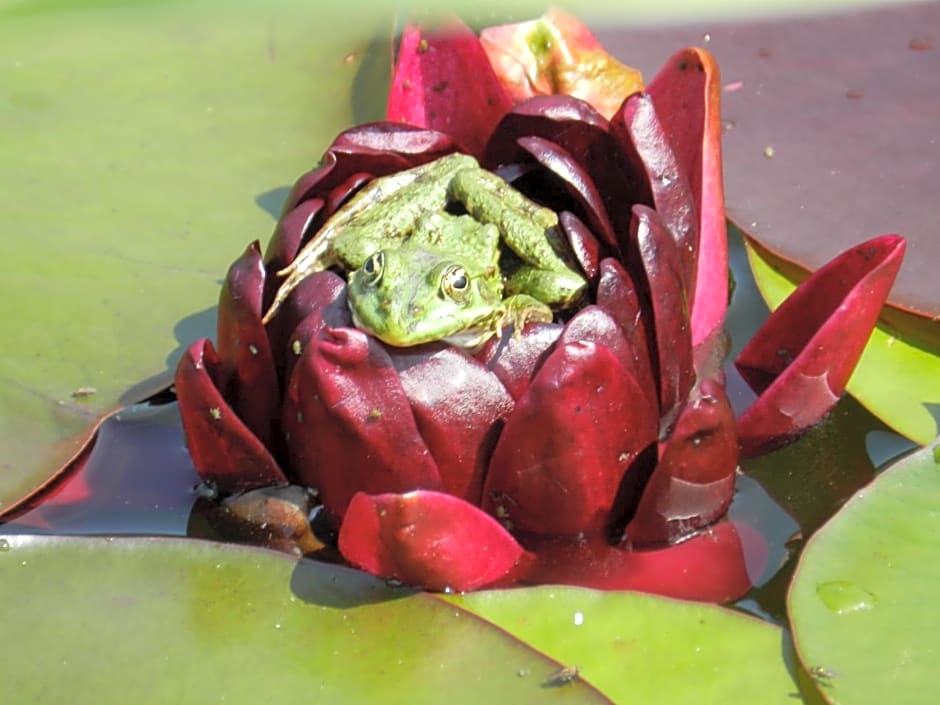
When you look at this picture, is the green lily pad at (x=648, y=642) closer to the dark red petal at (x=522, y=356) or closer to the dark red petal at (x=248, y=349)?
the dark red petal at (x=522, y=356)

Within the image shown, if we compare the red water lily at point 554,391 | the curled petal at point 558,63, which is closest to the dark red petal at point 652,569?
the red water lily at point 554,391

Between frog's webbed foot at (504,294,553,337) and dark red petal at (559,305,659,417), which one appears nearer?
dark red petal at (559,305,659,417)

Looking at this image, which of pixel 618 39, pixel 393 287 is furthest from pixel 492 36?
pixel 393 287

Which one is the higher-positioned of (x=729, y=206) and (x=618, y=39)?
(x=618, y=39)

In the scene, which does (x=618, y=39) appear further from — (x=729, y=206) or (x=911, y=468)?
(x=911, y=468)

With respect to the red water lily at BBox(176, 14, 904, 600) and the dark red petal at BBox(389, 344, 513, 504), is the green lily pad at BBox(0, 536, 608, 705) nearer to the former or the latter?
the red water lily at BBox(176, 14, 904, 600)

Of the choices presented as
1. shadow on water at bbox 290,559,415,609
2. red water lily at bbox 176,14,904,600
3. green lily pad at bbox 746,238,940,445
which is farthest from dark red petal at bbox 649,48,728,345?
shadow on water at bbox 290,559,415,609

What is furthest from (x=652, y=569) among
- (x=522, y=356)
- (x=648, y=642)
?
(x=522, y=356)
